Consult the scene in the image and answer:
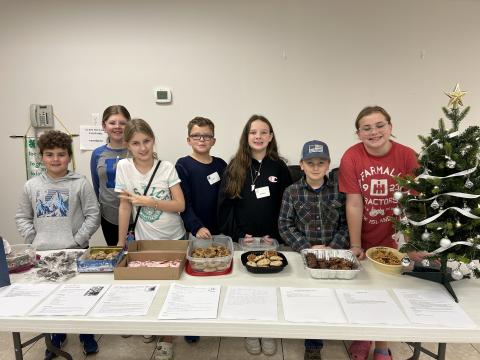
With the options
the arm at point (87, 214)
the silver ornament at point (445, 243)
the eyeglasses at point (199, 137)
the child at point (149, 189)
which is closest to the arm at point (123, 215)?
the child at point (149, 189)

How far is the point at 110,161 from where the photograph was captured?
7.46 ft

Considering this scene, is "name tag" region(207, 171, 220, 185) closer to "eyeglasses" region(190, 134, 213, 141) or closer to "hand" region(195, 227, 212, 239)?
"eyeglasses" region(190, 134, 213, 141)

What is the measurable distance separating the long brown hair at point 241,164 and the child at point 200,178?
0.48ft

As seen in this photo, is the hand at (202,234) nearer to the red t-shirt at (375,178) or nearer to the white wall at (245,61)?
the red t-shirt at (375,178)

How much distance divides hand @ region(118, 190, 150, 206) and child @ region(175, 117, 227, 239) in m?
0.29

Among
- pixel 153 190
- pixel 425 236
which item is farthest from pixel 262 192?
pixel 425 236

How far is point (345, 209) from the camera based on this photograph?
1907 millimetres

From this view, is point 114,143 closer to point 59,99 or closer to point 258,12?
point 59,99

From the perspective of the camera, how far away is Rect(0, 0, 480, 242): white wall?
110 inches

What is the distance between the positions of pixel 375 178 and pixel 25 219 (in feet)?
7.03

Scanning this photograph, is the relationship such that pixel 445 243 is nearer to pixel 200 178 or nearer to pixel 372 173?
pixel 372 173

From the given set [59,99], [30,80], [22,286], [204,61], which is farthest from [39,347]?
[204,61]

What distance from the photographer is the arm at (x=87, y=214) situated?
198cm

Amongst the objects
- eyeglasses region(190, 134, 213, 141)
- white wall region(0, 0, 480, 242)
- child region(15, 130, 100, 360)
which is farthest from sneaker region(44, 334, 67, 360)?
white wall region(0, 0, 480, 242)
